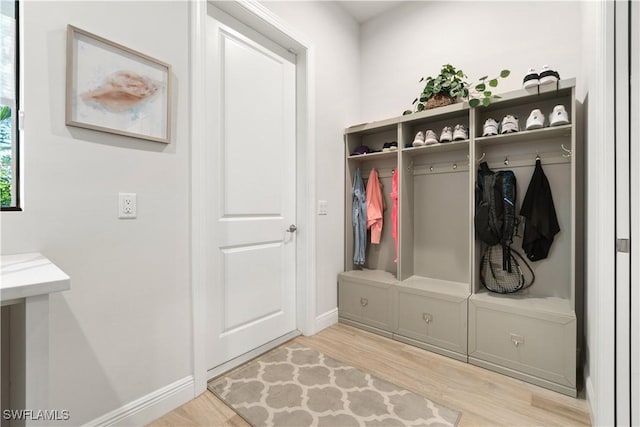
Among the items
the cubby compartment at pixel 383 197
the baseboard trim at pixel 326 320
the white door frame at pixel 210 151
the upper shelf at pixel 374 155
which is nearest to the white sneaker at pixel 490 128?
the upper shelf at pixel 374 155

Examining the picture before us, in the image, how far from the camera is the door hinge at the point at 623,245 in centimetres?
120

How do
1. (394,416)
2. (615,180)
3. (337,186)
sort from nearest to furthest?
(615,180), (394,416), (337,186)

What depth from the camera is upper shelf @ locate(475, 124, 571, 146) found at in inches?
71.8

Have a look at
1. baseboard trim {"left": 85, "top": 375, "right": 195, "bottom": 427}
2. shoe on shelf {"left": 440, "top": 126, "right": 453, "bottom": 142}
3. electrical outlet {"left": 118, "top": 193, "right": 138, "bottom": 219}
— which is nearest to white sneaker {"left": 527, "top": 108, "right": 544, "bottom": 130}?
shoe on shelf {"left": 440, "top": 126, "right": 453, "bottom": 142}

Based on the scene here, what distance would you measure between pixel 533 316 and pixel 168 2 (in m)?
2.68

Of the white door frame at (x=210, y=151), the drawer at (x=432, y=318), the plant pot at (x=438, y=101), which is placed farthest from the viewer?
the plant pot at (x=438, y=101)

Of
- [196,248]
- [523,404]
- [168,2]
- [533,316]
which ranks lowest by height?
[523,404]

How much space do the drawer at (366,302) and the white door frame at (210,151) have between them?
0.35m

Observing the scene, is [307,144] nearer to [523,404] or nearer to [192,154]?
[192,154]

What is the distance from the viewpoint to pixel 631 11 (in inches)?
46.4

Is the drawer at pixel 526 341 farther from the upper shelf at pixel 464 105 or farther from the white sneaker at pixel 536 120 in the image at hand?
the upper shelf at pixel 464 105

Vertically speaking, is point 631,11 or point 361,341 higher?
point 631,11

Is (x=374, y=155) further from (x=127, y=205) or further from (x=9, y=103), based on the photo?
(x=9, y=103)

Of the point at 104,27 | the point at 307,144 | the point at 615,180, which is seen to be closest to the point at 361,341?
the point at 307,144
